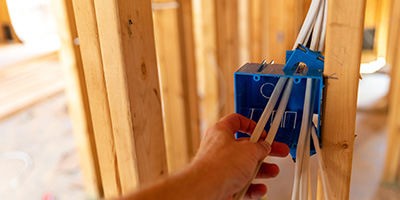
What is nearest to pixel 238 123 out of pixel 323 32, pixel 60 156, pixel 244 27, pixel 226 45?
pixel 323 32

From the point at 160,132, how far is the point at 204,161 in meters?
0.43

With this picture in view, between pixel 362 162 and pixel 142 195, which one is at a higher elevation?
pixel 142 195

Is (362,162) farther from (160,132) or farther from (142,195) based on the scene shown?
(142,195)

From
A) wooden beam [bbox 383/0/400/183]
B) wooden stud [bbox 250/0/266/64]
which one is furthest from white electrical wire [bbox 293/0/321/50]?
wooden stud [bbox 250/0/266/64]

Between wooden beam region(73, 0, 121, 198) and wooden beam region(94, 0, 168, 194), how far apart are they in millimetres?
25

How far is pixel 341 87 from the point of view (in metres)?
0.60

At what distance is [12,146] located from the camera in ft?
10.2

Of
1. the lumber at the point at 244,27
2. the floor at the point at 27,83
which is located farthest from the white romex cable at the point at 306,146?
the floor at the point at 27,83

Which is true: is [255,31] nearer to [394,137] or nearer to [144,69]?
[394,137]

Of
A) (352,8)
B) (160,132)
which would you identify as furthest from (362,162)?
(352,8)

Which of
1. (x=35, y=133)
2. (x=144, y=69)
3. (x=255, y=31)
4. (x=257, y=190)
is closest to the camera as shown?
(x=257, y=190)

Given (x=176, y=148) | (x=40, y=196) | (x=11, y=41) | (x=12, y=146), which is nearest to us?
(x=176, y=148)

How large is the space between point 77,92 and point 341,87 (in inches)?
60.1

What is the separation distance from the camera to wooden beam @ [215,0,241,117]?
2338 mm
